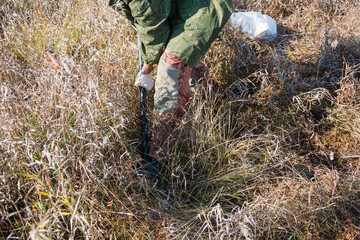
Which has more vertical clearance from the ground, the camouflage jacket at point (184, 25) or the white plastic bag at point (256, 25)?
the camouflage jacket at point (184, 25)

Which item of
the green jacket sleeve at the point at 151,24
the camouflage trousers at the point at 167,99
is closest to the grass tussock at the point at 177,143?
the camouflage trousers at the point at 167,99

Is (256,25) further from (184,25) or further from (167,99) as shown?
(167,99)

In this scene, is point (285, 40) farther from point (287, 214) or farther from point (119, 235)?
point (119, 235)

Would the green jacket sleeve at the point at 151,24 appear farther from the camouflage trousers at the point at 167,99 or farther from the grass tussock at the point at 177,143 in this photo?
the grass tussock at the point at 177,143

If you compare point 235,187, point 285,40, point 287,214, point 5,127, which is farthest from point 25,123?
point 285,40

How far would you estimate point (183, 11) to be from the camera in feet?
6.86

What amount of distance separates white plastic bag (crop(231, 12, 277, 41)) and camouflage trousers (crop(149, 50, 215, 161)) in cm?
162

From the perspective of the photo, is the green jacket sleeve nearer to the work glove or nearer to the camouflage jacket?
the camouflage jacket

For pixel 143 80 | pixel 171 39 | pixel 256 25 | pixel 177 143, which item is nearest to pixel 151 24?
pixel 171 39

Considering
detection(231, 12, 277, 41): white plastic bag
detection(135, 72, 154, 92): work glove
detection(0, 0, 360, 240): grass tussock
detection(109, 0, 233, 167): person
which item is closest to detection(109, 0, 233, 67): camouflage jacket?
detection(109, 0, 233, 167): person

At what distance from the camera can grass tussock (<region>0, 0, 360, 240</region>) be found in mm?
1658

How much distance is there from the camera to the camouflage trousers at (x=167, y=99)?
2.14m

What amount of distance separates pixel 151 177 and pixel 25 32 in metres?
2.12

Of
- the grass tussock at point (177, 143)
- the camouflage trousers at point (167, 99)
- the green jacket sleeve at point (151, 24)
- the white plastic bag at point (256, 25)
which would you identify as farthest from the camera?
the white plastic bag at point (256, 25)
